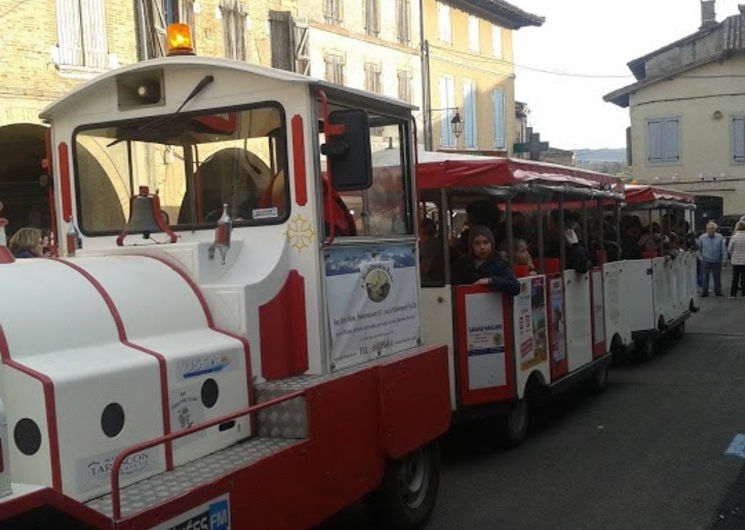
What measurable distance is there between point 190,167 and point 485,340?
3057 mm

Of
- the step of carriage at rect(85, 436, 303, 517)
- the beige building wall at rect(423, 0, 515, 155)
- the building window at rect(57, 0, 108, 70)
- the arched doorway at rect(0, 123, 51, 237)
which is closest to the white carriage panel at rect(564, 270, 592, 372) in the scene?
the step of carriage at rect(85, 436, 303, 517)

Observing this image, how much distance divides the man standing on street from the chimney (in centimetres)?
2138

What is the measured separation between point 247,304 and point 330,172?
0.78m

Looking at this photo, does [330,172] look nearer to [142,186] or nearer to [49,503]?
[142,186]

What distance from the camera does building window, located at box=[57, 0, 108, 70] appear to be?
1536cm

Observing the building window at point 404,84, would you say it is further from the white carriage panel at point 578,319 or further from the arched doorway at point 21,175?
the white carriage panel at point 578,319

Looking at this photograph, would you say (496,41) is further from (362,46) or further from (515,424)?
(515,424)

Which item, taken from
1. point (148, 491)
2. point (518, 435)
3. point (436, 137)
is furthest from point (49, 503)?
point (436, 137)

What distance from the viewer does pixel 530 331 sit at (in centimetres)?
733

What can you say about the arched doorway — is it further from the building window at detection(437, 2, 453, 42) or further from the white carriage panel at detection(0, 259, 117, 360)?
the building window at detection(437, 2, 453, 42)

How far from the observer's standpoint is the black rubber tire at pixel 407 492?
16.0ft

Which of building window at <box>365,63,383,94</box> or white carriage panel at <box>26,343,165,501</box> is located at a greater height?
building window at <box>365,63,383,94</box>

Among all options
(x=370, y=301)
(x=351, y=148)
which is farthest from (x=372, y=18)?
(x=351, y=148)

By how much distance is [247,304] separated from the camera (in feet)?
13.3
